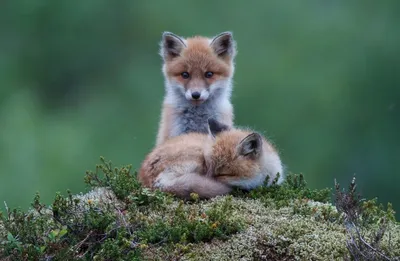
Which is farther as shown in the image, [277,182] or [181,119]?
[181,119]

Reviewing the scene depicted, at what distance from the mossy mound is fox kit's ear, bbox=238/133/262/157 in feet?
1.96

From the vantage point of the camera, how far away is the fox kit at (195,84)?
30.5 ft

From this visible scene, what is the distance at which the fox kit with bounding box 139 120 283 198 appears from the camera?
722cm

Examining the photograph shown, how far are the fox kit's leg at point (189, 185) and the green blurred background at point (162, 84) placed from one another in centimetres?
912

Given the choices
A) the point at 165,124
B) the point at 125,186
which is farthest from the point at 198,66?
the point at 125,186

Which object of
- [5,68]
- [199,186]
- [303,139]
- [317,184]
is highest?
[5,68]

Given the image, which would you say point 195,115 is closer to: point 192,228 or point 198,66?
point 198,66

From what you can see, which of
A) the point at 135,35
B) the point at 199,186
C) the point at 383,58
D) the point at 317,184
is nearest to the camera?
the point at 199,186

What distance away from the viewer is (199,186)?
23.4ft

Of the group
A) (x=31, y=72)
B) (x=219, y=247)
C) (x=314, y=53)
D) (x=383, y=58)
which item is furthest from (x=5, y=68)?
(x=219, y=247)

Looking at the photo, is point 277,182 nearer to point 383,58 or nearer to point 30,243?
point 30,243

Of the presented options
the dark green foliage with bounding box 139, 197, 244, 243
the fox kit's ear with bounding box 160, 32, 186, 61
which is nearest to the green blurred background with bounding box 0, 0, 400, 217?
the fox kit's ear with bounding box 160, 32, 186, 61

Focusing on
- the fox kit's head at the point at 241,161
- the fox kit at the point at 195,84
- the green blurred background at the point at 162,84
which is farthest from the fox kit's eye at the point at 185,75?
the green blurred background at the point at 162,84

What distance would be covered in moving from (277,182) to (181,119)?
201cm
